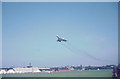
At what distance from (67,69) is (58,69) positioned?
63.5 inches

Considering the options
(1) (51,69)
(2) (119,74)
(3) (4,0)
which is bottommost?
(1) (51,69)

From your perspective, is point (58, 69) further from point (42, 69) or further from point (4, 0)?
point (4, 0)

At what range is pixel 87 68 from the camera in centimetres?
3138

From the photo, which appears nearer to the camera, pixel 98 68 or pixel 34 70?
pixel 34 70

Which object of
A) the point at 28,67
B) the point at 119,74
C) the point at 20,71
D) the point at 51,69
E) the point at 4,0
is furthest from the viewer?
the point at 51,69

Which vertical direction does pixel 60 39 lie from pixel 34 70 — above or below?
above

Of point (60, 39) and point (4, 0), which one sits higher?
point (4, 0)

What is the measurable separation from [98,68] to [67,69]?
17.0ft

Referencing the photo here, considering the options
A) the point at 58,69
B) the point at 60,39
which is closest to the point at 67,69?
the point at 58,69

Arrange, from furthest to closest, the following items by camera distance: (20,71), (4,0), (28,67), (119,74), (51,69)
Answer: (51,69) < (28,67) < (20,71) < (119,74) < (4,0)

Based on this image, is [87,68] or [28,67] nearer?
[28,67]

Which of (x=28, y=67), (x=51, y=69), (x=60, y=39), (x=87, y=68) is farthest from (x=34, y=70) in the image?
(x=60, y=39)

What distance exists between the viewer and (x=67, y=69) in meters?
30.6

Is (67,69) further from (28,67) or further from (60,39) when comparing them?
(60,39)
